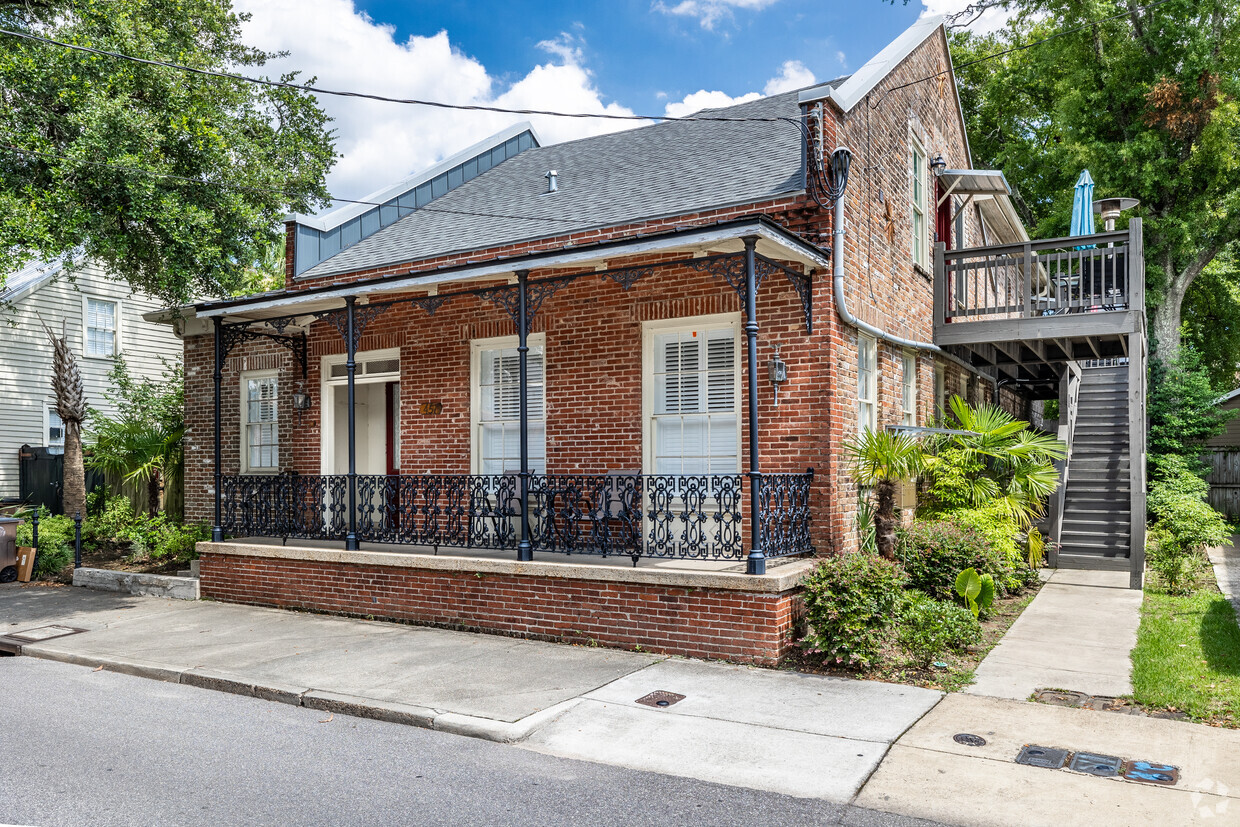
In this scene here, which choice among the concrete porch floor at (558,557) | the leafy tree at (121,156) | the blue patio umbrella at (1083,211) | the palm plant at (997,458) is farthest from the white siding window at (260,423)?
the blue patio umbrella at (1083,211)

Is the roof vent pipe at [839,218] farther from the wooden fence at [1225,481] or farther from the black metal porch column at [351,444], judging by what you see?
the wooden fence at [1225,481]

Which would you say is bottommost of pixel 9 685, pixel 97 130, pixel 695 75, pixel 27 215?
pixel 9 685

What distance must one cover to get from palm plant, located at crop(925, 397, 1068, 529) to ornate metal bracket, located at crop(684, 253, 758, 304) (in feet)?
12.4

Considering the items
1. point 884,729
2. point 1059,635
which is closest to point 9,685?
point 884,729

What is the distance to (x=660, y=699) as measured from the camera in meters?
6.69

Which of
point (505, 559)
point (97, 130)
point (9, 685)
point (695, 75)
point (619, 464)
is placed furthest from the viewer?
point (695, 75)

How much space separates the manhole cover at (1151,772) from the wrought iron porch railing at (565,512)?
3.50 metres

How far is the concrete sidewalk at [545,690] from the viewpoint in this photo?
552 centimetres

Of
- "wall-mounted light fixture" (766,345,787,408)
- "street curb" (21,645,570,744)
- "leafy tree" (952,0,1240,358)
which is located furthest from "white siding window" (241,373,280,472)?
"leafy tree" (952,0,1240,358)

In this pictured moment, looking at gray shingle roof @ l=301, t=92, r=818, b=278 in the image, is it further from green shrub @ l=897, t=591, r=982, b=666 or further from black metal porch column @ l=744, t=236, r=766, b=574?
green shrub @ l=897, t=591, r=982, b=666

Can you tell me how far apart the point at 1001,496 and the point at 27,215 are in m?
12.1

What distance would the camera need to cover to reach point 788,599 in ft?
25.9

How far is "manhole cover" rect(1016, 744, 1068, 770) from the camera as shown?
17.1 feet

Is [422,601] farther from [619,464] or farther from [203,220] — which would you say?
[203,220]
